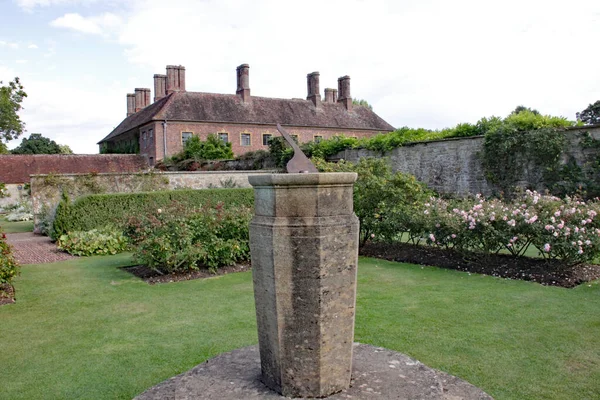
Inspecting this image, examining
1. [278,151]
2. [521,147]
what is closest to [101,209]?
[278,151]

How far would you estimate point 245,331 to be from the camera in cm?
539

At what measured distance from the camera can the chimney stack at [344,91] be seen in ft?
133

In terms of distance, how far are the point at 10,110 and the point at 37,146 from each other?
44.4 metres

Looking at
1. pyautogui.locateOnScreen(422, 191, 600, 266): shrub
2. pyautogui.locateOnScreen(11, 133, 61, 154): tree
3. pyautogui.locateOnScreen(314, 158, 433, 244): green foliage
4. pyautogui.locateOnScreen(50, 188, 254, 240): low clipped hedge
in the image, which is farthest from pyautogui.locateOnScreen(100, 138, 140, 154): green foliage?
pyautogui.locateOnScreen(422, 191, 600, 266): shrub

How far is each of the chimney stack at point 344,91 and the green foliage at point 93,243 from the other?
1211 inches

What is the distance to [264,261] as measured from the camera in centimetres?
299

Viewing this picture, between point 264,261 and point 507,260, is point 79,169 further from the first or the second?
point 264,261

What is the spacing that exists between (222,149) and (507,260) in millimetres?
25578

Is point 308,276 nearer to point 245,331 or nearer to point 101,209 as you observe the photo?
point 245,331

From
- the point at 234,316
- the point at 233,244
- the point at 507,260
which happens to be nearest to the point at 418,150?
the point at 507,260

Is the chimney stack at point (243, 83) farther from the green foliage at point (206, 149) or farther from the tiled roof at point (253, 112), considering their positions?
the green foliage at point (206, 149)

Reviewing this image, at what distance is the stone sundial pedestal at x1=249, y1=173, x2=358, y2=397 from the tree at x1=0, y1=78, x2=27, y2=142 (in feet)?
63.6

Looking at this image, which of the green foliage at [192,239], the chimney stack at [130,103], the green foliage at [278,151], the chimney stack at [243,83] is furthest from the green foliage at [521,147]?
the chimney stack at [130,103]

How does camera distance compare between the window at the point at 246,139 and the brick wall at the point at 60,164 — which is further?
the window at the point at 246,139
